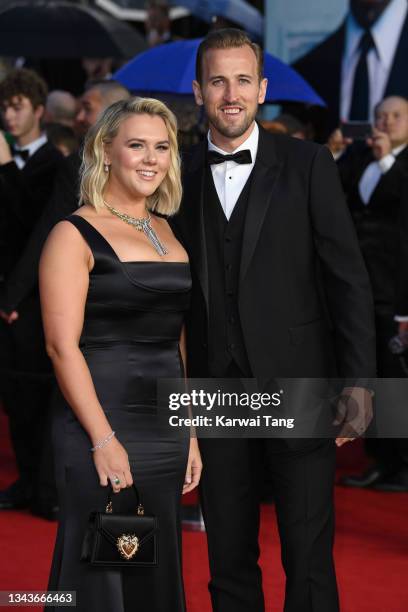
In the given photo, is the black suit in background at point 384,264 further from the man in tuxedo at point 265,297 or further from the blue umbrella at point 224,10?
the blue umbrella at point 224,10

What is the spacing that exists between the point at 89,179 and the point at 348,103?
19.6 ft

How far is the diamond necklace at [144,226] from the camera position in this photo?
3387mm

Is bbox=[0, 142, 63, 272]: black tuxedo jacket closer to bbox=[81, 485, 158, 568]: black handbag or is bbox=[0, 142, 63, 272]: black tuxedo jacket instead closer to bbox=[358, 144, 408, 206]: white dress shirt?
bbox=[358, 144, 408, 206]: white dress shirt

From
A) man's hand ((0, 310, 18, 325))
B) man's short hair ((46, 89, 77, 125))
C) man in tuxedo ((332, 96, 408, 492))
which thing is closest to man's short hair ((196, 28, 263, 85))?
man's hand ((0, 310, 18, 325))

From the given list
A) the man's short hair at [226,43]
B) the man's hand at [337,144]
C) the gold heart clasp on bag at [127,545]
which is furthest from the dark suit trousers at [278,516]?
the man's hand at [337,144]

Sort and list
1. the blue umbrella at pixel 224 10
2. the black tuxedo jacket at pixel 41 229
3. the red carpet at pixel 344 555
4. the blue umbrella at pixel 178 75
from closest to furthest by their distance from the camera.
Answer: the red carpet at pixel 344 555 → the black tuxedo jacket at pixel 41 229 → the blue umbrella at pixel 178 75 → the blue umbrella at pixel 224 10

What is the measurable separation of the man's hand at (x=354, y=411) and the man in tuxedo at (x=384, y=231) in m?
2.82

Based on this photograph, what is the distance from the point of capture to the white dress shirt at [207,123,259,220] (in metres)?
3.64

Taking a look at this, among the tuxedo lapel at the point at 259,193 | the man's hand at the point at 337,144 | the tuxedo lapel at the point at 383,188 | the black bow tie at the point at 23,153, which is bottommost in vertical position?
the tuxedo lapel at the point at 259,193

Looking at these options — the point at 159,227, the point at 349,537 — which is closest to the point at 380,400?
the point at 349,537

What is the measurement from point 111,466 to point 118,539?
19 centimetres

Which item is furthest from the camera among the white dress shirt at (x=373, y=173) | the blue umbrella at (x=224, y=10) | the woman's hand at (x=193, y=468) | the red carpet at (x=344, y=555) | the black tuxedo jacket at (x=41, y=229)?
the blue umbrella at (x=224, y=10)

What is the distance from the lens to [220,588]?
12.1 ft

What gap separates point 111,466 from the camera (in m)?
3.19
